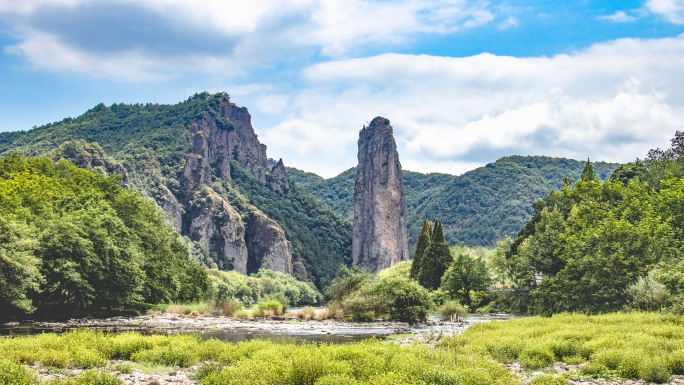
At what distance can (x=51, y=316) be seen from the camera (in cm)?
4081

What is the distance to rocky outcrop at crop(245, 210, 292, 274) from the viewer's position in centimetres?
16038

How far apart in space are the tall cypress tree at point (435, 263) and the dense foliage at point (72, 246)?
38470mm

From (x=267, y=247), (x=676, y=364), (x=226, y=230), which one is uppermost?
(x=226, y=230)

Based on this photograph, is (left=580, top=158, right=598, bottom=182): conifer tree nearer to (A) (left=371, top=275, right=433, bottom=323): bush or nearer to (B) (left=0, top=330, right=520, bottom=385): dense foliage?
(A) (left=371, top=275, right=433, bottom=323): bush

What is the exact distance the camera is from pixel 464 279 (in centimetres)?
7262

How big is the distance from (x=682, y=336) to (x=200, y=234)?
141142mm

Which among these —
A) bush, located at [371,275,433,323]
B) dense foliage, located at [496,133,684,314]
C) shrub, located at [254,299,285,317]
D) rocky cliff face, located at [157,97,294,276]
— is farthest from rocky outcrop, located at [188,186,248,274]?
dense foliage, located at [496,133,684,314]

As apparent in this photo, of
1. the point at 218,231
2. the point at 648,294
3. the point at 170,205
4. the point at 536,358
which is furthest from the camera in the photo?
the point at 218,231

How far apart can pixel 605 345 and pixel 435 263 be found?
2439 inches

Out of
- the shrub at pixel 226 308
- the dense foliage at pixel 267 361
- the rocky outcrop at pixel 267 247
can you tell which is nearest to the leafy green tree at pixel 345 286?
the shrub at pixel 226 308

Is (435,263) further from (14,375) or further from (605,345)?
(14,375)

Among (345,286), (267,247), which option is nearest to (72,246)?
(345,286)

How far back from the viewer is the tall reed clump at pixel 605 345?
16781 mm

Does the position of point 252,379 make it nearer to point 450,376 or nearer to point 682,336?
point 450,376
